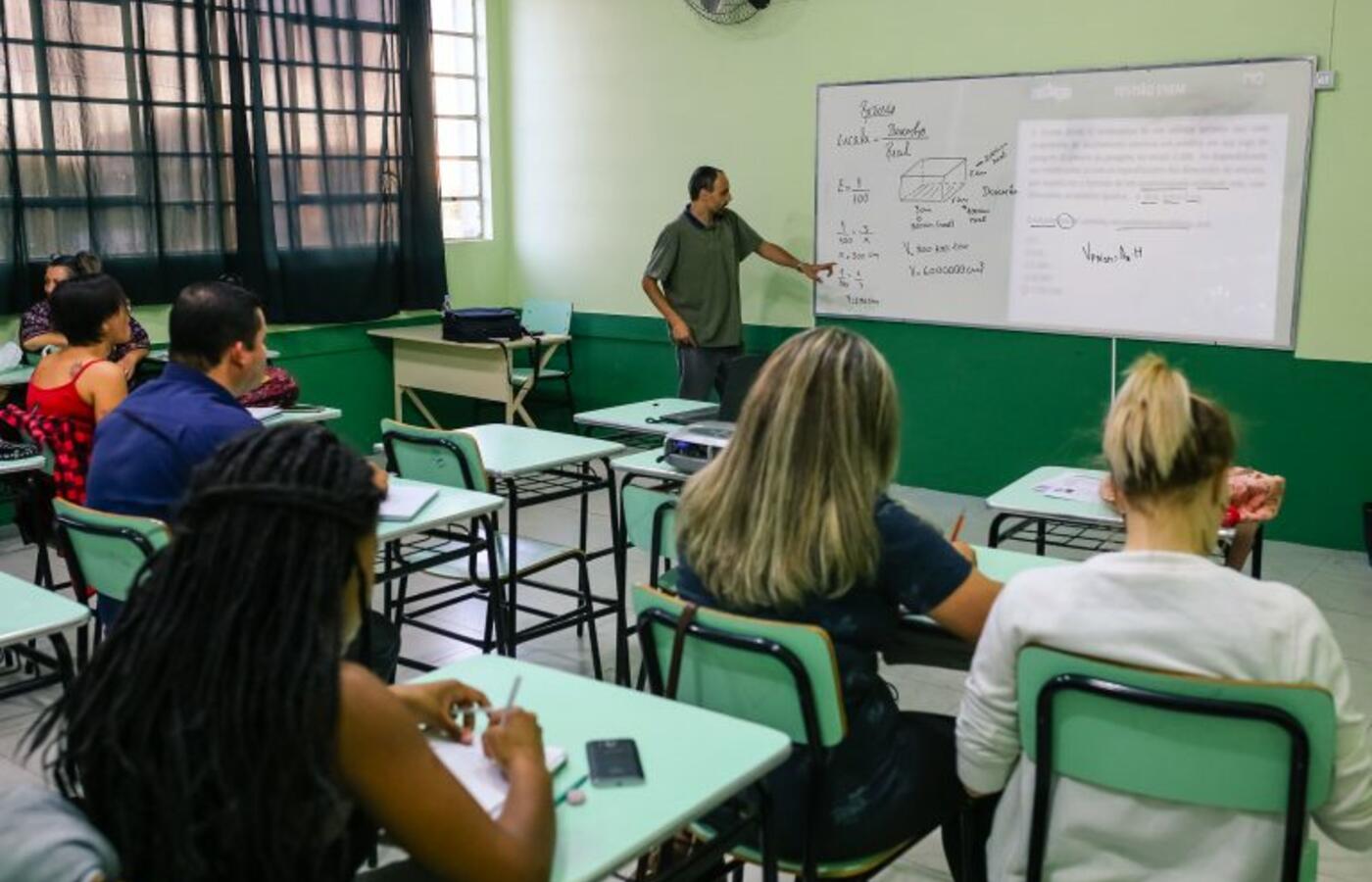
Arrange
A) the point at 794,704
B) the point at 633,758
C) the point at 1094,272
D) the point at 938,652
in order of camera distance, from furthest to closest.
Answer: the point at 1094,272, the point at 938,652, the point at 794,704, the point at 633,758

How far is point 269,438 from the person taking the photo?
4.17ft

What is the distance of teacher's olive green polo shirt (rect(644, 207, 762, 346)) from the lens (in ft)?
19.1

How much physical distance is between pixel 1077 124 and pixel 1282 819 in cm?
412

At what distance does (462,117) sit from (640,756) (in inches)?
244

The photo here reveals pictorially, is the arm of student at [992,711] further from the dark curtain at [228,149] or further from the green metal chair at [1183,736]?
the dark curtain at [228,149]

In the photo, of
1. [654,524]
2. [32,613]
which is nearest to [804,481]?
[654,524]

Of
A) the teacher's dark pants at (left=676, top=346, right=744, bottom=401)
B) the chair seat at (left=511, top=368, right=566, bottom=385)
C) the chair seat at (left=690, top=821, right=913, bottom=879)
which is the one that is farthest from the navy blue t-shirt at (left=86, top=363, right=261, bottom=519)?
the chair seat at (left=511, top=368, right=566, bottom=385)

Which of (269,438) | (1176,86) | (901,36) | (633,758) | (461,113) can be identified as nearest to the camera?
(269,438)

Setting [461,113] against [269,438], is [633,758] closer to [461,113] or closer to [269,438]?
[269,438]

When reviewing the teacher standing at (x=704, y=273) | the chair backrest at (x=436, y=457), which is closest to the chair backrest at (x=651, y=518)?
the chair backrest at (x=436, y=457)

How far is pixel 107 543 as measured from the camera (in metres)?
2.52

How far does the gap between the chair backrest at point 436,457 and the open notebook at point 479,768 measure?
187 cm

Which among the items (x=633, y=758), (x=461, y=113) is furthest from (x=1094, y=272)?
(x=633, y=758)

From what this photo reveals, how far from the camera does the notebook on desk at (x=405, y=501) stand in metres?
2.88
